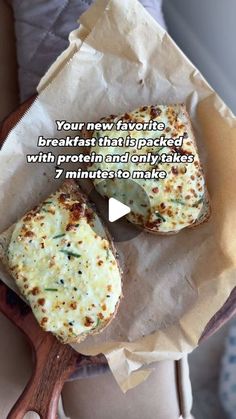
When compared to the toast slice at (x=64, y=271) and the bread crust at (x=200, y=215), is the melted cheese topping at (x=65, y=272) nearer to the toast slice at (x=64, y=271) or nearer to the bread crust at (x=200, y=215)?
the toast slice at (x=64, y=271)

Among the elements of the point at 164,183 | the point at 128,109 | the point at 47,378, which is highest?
the point at 128,109

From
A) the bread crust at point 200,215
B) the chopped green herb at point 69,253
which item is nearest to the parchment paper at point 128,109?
the bread crust at point 200,215

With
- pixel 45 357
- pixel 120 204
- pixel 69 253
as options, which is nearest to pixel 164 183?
pixel 120 204

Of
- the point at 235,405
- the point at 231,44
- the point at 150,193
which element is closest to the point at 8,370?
the point at 150,193

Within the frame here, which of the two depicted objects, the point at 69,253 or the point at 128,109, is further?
the point at 128,109

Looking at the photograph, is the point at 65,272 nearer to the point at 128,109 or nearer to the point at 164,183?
the point at 164,183

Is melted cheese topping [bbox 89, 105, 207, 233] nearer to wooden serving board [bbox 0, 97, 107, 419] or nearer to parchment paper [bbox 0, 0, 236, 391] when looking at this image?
parchment paper [bbox 0, 0, 236, 391]

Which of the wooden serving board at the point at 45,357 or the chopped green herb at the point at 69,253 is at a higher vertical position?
the chopped green herb at the point at 69,253
